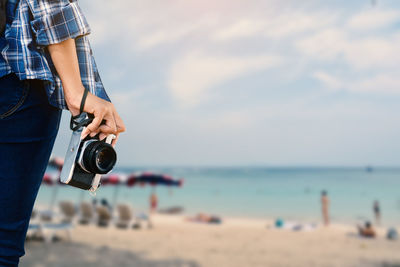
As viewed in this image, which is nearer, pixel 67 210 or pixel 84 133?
pixel 84 133

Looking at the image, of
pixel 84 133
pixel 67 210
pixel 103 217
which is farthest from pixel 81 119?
pixel 67 210

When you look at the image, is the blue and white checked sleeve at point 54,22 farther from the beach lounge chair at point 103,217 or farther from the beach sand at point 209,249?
the beach lounge chair at point 103,217

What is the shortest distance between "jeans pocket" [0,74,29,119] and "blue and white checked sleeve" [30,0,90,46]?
0.14m

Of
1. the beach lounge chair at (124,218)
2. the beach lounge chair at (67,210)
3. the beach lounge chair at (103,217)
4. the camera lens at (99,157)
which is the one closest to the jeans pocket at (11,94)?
the camera lens at (99,157)

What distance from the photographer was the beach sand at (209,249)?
22.7ft

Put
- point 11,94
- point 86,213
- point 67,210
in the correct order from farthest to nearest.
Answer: point 67,210 → point 86,213 → point 11,94

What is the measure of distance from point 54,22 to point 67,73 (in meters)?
0.15

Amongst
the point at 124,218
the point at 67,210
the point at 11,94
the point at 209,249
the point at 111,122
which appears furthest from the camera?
the point at 67,210

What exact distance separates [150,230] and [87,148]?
37.5ft

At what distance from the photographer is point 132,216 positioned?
12.2 meters

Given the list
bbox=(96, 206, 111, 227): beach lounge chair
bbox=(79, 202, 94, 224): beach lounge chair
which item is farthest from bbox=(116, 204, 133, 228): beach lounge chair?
bbox=(79, 202, 94, 224): beach lounge chair

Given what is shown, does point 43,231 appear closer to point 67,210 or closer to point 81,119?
point 67,210

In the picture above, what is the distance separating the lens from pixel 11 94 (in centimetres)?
107

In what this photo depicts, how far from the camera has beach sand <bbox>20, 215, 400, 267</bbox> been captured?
22.7ft
